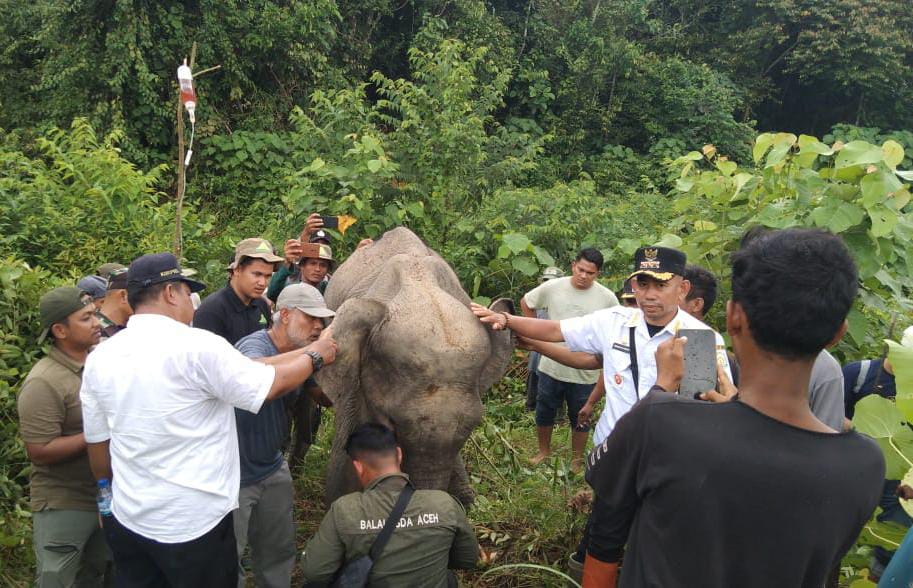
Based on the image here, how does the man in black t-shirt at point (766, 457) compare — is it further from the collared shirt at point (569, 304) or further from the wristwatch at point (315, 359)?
the collared shirt at point (569, 304)

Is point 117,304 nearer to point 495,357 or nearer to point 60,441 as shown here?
point 60,441

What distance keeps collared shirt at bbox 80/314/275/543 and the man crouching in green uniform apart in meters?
0.55

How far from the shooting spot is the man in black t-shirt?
163cm

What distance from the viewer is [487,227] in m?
9.55

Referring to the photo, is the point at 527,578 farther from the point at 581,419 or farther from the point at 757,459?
the point at 757,459

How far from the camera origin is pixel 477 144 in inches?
377

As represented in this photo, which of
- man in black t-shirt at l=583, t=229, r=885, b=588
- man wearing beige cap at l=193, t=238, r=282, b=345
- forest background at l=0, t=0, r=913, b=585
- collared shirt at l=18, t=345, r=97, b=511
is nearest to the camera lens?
man in black t-shirt at l=583, t=229, r=885, b=588

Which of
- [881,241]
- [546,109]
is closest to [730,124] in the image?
[546,109]

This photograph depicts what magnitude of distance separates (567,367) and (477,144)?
438cm

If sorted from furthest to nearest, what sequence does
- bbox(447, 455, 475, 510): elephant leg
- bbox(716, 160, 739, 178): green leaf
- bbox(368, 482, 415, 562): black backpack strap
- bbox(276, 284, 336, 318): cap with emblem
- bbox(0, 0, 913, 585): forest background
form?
bbox(716, 160, 739, 178): green leaf < bbox(0, 0, 913, 585): forest background < bbox(447, 455, 475, 510): elephant leg < bbox(276, 284, 336, 318): cap with emblem < bbox(368, 482, 415, 562): black backpack strap

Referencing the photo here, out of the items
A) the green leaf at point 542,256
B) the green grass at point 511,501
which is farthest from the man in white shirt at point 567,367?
the green leaf at point 542,256

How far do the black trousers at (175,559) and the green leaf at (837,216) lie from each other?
4.51 m

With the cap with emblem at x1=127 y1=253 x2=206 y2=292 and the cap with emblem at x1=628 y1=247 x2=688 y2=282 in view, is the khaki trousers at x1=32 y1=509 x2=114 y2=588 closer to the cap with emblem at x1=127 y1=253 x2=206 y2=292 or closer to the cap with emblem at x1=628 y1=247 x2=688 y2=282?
the cap with emblem at x1=127 y1=253 x2=206 y2=292

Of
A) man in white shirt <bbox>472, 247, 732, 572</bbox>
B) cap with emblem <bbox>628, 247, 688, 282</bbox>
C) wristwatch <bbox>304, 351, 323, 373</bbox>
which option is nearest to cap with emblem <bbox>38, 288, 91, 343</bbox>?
wristwatch <bbox>304, 351, 323, 373</bbox>
